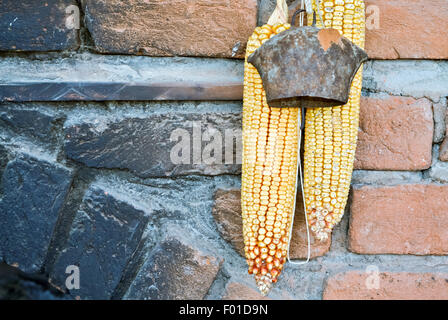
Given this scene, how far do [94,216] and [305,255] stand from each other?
420mm

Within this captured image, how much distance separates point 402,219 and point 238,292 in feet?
1.15

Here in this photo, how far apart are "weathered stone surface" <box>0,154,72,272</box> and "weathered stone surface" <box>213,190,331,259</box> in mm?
296

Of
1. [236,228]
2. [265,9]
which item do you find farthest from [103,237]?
A: [265,9]

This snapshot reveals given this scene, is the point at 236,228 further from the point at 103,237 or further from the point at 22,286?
the point at 22,286

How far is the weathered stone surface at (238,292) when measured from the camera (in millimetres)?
781

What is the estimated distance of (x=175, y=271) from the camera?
2.51ft

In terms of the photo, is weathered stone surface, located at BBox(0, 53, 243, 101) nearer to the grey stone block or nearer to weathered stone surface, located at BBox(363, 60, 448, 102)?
weathered stone surface, located at BBox(363, 60, 448, 102)

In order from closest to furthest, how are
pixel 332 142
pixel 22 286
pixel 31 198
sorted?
pixel 332 142 → pixel 31 198 → pixel 22 286

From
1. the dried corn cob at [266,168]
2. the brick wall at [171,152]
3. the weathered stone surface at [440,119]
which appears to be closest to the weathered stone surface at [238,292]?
the brick wall at [171,152]

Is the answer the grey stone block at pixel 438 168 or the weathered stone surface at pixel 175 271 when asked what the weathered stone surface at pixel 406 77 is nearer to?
the grey stone block at pixel 438 168

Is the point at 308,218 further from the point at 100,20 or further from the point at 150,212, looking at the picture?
the point at 100,20

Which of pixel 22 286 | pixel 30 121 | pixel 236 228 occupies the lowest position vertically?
pixel 22 286

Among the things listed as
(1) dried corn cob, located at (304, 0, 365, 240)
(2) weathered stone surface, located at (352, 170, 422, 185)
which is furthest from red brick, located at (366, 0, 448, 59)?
(2) weathered stone surface, located at (352, 170, 422, 185)

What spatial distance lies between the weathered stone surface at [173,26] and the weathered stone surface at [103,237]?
0.94 feet
